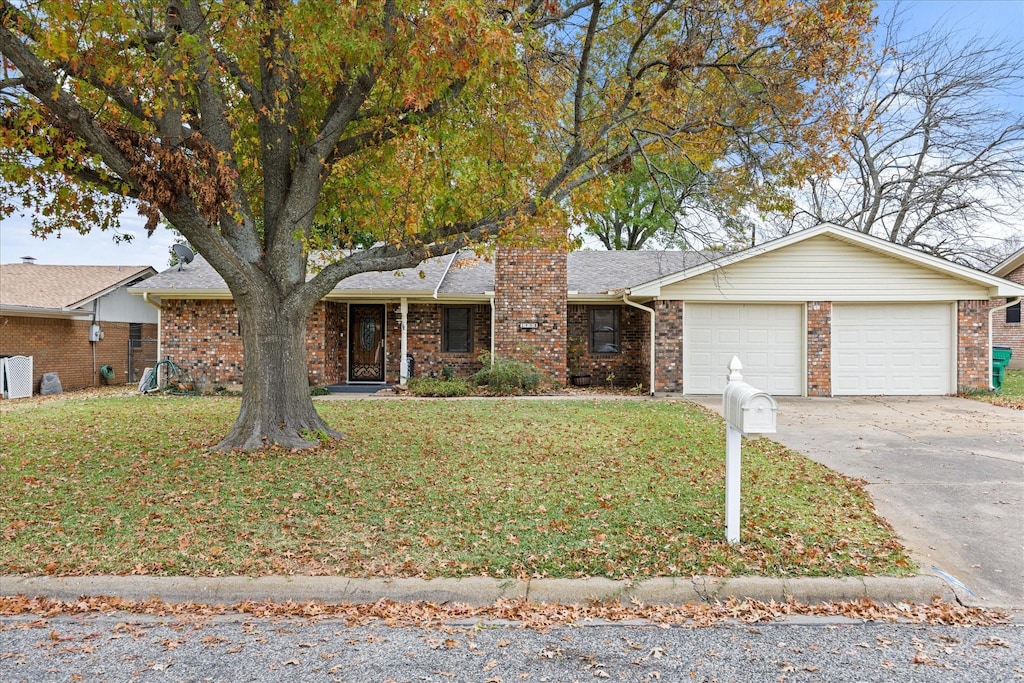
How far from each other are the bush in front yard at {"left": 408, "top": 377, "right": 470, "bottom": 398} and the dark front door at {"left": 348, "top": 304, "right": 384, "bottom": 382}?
2466 millimetres

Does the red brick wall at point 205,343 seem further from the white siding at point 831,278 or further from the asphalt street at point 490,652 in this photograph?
the asphalt street at point 490,652

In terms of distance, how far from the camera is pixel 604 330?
1670 centimetres

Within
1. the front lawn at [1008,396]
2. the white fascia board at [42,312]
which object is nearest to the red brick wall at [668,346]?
the front lawn at [1008,396]

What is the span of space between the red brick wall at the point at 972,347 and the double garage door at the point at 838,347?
8.0 inches

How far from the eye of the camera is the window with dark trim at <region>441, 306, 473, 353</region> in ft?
54.3

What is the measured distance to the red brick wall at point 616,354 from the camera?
16.4 m

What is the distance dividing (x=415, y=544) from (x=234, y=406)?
9347 millimetres

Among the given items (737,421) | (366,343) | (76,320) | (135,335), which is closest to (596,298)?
(366,343)

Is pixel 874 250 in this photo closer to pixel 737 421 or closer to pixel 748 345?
pixel 748 345

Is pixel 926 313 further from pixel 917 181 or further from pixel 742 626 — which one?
pixel 742 626

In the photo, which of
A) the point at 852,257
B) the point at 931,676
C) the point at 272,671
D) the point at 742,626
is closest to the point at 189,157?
the point at 272,671

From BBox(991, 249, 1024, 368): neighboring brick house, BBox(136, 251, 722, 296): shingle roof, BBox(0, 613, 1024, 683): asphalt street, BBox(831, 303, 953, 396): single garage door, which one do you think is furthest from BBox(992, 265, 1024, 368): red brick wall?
BBox(0, 613, 1024, 683): asphalt street

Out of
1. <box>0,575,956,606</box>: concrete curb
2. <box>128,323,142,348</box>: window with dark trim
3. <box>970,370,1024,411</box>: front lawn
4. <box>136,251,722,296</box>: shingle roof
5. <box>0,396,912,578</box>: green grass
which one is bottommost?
<box>0,575,956,606</box>: concrete curb

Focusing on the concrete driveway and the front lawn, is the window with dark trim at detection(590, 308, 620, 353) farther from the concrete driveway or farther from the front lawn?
the front lawn
